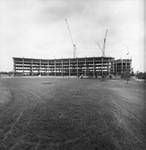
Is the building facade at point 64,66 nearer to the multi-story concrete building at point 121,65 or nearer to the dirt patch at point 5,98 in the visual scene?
the multi-story concrete building at point 121,65

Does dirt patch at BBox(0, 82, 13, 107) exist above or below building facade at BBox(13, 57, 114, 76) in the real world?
below

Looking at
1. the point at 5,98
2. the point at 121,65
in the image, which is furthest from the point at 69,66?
the point at 5,98

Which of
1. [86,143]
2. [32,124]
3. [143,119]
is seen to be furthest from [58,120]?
[143,119]

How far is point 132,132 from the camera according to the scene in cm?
307

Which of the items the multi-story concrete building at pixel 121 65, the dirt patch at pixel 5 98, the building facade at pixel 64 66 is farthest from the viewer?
the multi-story concrete building at pixel 121 65

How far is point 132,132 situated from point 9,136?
4.10 metres

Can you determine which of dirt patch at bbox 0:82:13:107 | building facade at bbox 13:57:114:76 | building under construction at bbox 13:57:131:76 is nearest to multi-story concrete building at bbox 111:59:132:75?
building under construction at bbox 13:57:131:76

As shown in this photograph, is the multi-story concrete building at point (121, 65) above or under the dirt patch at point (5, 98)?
above

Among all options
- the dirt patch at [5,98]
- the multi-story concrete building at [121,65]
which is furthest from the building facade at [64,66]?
the dirt patch at [5,98]

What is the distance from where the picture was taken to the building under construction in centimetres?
8575

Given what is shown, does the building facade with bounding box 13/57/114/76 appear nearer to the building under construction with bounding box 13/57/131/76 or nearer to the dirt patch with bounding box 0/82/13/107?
the building under construction with bounding box 13/57/131/76

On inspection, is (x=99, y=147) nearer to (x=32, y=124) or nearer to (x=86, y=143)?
(x=86, y=143)

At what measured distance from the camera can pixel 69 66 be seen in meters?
91.4

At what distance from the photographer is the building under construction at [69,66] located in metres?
85.8
